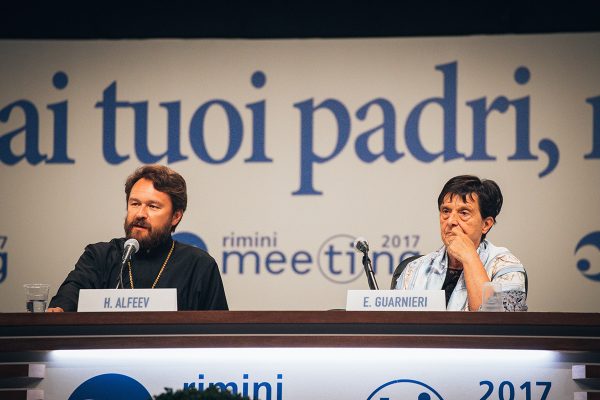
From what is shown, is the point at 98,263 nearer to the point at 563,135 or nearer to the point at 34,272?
the point at 34,272

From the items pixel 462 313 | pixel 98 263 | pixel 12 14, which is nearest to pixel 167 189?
pixel 98 263

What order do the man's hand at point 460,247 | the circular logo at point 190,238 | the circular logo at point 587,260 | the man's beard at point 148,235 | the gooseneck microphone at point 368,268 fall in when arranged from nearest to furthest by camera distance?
the gooseneck microphone at point 368,268 < the man's hand at point 460,247 < the man's beard at point 148,235 < the circular logo at point 587,260 < the circular logo at point 190,238

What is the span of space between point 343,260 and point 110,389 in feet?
8.93

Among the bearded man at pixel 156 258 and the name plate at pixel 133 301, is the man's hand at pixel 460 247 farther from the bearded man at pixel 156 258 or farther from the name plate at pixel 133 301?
the name plate at pixel 133 301

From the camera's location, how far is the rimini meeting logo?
231 inches

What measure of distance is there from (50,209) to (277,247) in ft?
4.81

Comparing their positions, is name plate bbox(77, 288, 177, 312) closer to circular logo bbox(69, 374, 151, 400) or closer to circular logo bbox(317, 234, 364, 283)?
circular logo bbox(69, 374, 151, 400)

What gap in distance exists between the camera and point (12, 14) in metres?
6.23

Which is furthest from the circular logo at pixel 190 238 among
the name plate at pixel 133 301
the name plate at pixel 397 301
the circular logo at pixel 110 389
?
the circular logo at pixel 110 389

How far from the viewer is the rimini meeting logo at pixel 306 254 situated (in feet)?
19.2

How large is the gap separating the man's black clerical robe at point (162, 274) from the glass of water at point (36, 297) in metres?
0.49

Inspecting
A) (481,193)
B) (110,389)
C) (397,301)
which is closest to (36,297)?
(110,389)

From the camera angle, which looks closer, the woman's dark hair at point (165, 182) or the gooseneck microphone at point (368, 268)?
the gooseneck microphone at point (368, 268)

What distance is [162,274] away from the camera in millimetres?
4551
